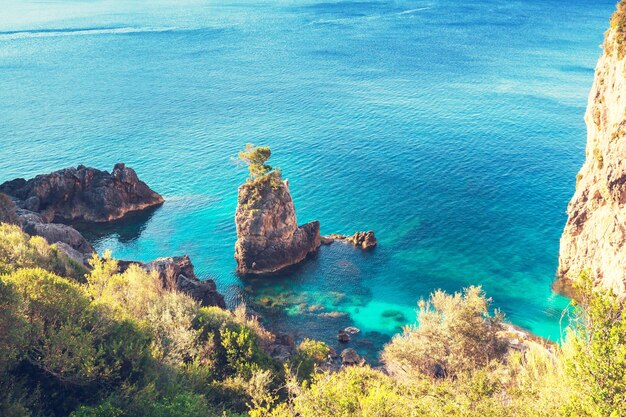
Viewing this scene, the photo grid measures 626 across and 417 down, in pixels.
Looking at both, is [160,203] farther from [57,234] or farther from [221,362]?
[221,362]

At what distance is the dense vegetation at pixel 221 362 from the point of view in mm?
18031

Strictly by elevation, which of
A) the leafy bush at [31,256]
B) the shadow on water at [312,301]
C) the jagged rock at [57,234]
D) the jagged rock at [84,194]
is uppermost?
the jagged rock at [84,194]

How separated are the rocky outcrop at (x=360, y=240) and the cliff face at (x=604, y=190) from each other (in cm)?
2478

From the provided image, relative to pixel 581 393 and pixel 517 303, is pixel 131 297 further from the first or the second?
pixel 517 303

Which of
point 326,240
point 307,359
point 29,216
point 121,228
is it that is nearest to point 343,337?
point 307,359

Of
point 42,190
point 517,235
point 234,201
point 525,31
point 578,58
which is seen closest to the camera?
point 517,235

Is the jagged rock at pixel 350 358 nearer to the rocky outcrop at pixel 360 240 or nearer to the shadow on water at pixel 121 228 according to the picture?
the rocky outcrop at pixel 360 240

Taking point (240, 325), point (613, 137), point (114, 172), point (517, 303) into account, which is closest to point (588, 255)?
point (517, 303)

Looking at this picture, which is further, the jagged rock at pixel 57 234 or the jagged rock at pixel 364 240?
the jagged rock at pixel 364 240

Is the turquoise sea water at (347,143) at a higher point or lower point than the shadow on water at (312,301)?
higher

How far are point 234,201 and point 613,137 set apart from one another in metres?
56.3

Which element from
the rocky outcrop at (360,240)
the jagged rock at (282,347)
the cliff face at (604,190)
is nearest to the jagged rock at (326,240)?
the rocky outcrop at (360,240)

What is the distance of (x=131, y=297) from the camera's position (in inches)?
1453

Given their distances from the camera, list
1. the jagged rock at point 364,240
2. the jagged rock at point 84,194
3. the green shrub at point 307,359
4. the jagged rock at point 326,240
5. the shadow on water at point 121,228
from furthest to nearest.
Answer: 1. the jagged rock at point 84,194
2. the shadow on water at point 121,228
3. the jagged rock at point 326,240
4. the jagged rock at point 364,240
5. the green shrub at point 307,359
